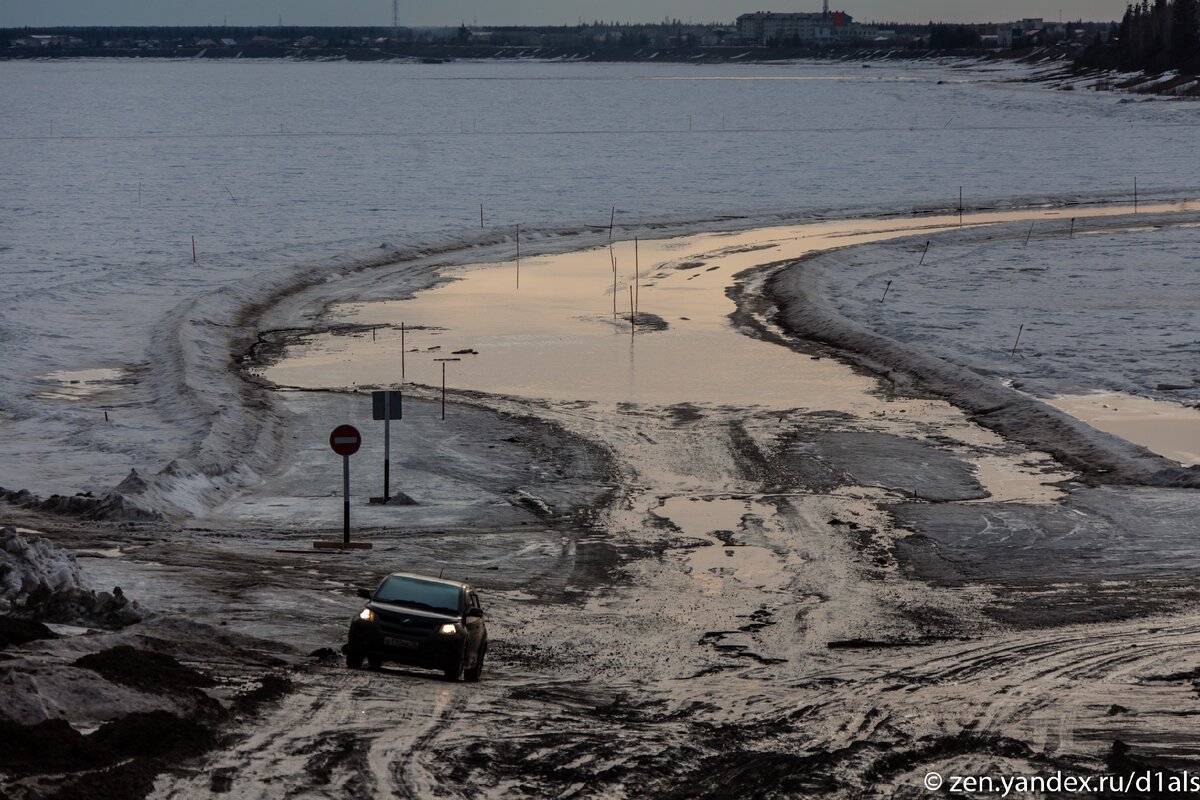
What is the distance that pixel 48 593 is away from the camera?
1565 cm

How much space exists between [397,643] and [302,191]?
6561 cm

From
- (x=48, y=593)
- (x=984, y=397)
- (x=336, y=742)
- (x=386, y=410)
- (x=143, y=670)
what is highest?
(x=386, y=410)

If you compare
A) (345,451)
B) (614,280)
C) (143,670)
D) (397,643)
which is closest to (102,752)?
(143,670)

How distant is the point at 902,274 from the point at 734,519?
2845 centimetres

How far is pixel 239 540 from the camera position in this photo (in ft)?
65.4

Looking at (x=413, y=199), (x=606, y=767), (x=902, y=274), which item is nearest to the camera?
(x=606, y=767)

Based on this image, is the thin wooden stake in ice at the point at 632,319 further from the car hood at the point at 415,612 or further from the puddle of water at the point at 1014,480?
the car hood at the point at 415,612

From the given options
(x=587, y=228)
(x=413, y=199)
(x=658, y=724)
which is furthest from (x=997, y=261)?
(x=658, y=724)

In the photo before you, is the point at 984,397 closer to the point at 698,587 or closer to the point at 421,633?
the point at 698,587

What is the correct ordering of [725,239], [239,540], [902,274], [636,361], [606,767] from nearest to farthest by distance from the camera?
[606,767] → [239,540] → [636,361] → [902,274] → [725,239]

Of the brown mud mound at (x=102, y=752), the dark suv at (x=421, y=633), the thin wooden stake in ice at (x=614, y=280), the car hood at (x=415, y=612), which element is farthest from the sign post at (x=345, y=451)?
the thin wooden stake in ice at (x=614, y=280)

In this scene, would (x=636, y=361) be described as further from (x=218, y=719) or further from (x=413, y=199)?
(x=413, y=199)

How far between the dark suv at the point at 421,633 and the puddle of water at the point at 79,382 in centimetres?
1764

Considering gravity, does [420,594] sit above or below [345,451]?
below
